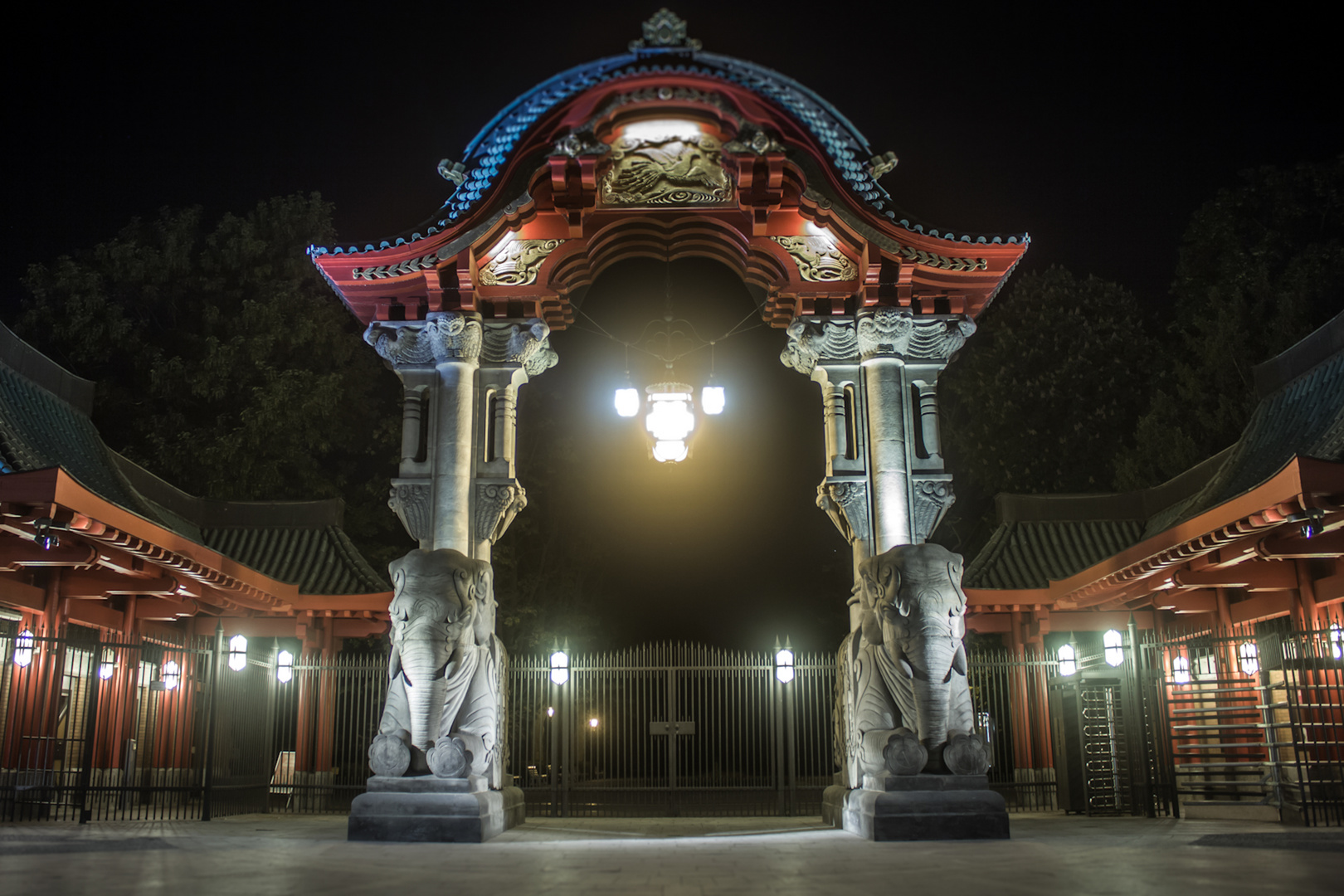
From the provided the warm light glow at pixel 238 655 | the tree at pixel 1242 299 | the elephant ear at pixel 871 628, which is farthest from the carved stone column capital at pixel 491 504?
the tree at pixel 1242 299

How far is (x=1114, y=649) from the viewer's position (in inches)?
511

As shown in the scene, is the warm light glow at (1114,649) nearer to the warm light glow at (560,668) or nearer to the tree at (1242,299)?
the warm light glow at (560,668)

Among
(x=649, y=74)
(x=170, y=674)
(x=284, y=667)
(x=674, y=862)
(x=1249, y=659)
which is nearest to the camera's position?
(x=674, y=862)

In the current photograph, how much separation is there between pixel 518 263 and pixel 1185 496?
Answer: 1195 cm

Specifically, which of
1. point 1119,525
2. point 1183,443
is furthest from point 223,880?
point 1183,443

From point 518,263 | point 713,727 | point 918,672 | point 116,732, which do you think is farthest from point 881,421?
point 116,732

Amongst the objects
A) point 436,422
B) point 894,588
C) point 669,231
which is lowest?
point 894,588

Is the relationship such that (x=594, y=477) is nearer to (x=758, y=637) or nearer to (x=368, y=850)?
(x=758, y=637)

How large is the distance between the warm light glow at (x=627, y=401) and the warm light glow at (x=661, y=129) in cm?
280

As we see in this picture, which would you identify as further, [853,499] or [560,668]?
[560,668]

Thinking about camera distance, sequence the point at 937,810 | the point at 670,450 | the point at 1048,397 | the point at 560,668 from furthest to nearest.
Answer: the point at 1048,397 → the point at 560,668 → the point at 670,450 → the point at 937,810

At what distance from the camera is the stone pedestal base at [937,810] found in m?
9.52

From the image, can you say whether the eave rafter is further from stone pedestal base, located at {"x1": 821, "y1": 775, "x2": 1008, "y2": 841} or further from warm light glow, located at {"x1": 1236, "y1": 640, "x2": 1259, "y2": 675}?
warm light glow, located at {"x1": 1236, "y1": 640, "x2": 1259, "y2": 675}

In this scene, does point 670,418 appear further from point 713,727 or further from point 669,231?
point 713,727
